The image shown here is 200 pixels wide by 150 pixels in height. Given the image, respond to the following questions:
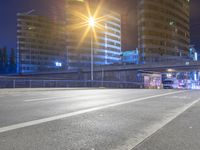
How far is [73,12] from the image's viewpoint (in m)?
144

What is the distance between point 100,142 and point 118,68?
77.0m

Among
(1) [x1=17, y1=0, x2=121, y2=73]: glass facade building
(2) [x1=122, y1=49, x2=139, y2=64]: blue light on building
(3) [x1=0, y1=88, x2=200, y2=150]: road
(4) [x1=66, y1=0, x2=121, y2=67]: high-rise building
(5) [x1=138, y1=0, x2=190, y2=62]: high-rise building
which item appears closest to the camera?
(3) [x1=0, y1=88, x2=200, y2=150]: road

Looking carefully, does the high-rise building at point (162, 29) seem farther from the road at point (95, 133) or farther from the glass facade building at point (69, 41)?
the road at point (95, 133)

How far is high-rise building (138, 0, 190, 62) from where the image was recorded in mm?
118938

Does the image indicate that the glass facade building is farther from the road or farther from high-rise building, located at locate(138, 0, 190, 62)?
the road

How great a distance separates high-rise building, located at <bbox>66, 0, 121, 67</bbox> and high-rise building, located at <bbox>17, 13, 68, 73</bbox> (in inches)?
339

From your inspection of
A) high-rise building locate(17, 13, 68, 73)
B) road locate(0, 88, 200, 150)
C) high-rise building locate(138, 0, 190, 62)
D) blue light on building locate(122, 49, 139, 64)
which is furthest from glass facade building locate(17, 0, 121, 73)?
road locate(0, 88, 200, 150)

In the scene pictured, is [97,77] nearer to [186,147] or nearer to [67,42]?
[67,42]

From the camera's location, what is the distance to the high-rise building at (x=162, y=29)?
11894cm

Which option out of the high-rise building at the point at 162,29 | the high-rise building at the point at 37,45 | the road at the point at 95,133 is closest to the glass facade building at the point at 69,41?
the high-rise building at the point at 37,45

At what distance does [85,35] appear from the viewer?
489ft

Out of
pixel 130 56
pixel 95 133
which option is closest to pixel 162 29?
pixel 130 56

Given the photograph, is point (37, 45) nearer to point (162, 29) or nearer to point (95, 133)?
point (162, 29)

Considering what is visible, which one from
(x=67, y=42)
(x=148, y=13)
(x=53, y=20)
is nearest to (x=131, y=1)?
(x=148, y=13)
